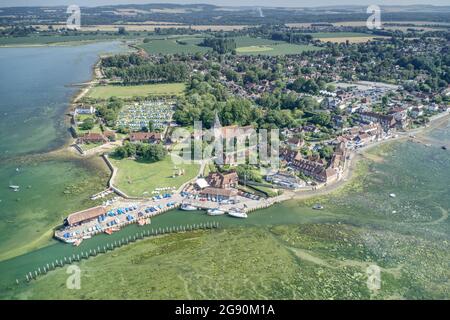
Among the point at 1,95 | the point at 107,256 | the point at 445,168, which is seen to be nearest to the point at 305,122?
the point at 445,168

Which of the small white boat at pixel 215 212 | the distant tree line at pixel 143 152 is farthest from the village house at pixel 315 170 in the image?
the distant tree line at pixel 143 152

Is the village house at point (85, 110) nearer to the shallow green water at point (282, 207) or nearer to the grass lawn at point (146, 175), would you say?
the shallow green water at point (282, 207)

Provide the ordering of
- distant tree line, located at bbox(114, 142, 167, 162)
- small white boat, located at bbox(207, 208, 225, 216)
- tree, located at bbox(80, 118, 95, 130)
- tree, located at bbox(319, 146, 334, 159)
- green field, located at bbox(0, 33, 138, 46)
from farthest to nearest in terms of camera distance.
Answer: green field, located at bbox(0, 33, 138, 46), tree, located at bbox(80, 118, 95, 130), tree, located at bbox(319, 146, 334, 159), distant tree line, located at bbox(114, 142, 167, 162), small white boat, located at bbox(207, 208, 225, 216)

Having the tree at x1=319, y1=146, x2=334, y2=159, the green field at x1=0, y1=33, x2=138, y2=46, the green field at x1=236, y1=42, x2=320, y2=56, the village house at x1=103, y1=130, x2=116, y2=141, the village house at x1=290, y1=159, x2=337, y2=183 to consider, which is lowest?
the village house at x1=290, y1=159, x2=337, y2=183

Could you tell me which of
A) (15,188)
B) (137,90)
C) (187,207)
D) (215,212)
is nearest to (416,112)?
(215,212)

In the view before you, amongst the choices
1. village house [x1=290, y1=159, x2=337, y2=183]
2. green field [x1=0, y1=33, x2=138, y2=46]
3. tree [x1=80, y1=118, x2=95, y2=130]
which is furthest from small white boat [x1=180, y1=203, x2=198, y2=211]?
green field [x1=0, y1=33, x2=138, y2=46]

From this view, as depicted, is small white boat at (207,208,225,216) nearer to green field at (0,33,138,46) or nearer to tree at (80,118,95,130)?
tree at (80,118,95,130)
